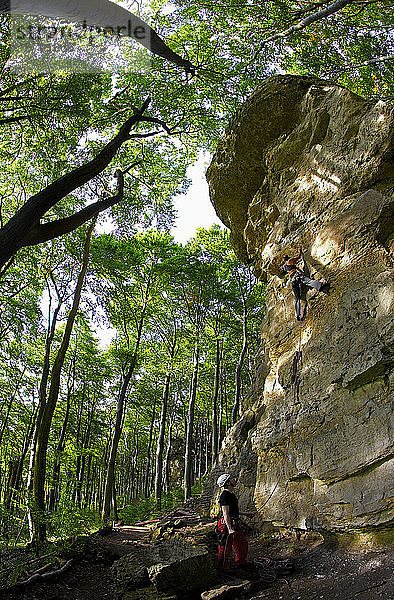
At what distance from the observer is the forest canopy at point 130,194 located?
8789mm

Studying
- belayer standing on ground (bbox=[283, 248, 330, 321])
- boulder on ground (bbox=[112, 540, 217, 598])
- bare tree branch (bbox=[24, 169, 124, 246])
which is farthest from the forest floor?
bare tree branch (bbox=[24, 169, 124, 246])

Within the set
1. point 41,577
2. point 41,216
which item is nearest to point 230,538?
point 41,577

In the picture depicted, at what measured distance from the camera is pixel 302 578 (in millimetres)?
5836

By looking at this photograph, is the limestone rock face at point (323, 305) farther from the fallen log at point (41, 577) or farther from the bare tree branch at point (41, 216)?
the bare tree branch at point (41, 216)

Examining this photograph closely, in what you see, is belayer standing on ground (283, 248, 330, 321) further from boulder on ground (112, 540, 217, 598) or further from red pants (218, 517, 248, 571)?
boulder on ground (112, 540, 217, 598)

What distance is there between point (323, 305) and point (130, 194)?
8.67 metres

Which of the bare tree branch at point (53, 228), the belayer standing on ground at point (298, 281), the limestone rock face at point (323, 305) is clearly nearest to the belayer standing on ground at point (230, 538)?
the limestone rock face at point (323, 305)

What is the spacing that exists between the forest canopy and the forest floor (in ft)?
3.26

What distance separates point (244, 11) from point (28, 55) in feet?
20.8

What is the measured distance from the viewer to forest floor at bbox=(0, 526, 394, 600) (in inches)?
189

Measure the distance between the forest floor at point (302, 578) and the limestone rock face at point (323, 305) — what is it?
0.44 meters

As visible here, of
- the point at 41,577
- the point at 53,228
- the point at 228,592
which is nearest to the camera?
the point at 228,592

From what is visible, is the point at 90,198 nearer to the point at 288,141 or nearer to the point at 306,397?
the point at 288,141

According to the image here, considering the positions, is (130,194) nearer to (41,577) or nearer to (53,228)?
(53,228)
